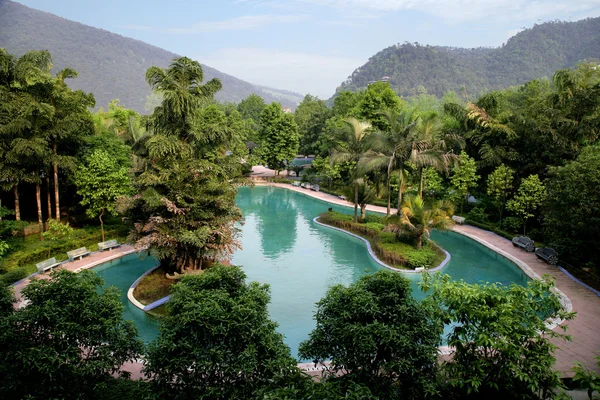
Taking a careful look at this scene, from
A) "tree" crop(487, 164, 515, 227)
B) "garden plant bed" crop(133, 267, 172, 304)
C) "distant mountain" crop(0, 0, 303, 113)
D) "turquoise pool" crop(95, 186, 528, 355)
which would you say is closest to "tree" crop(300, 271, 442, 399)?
"turquoise pool" crop(95, 186, 528, 355)

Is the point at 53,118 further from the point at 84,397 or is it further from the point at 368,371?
the point at 368,371

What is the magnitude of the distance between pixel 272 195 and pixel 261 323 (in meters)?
26.8

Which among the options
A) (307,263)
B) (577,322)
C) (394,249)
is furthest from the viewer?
(394,249)

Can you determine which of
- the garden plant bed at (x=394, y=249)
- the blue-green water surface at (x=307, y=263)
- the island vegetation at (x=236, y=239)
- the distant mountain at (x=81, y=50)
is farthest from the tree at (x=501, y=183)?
the distant mountain at (x=81, y=50)

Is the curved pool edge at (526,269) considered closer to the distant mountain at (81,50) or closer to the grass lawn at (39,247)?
the grass lawn at (39,247)

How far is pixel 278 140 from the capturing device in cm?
3928

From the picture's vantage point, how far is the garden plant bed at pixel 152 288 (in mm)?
13227

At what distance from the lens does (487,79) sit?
142750 mm

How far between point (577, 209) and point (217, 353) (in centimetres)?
1245

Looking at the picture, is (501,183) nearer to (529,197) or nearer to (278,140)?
(529,197)

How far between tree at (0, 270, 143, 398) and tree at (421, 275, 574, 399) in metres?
5.43

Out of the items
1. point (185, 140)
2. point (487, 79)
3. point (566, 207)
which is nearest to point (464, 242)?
point (566, 207)

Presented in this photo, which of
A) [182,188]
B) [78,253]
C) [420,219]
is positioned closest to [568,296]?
[420,219]

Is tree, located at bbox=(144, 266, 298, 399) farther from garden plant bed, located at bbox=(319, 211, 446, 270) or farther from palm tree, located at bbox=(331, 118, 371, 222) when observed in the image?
palm tree, located at bbox=(331, 118, 371, 222)
